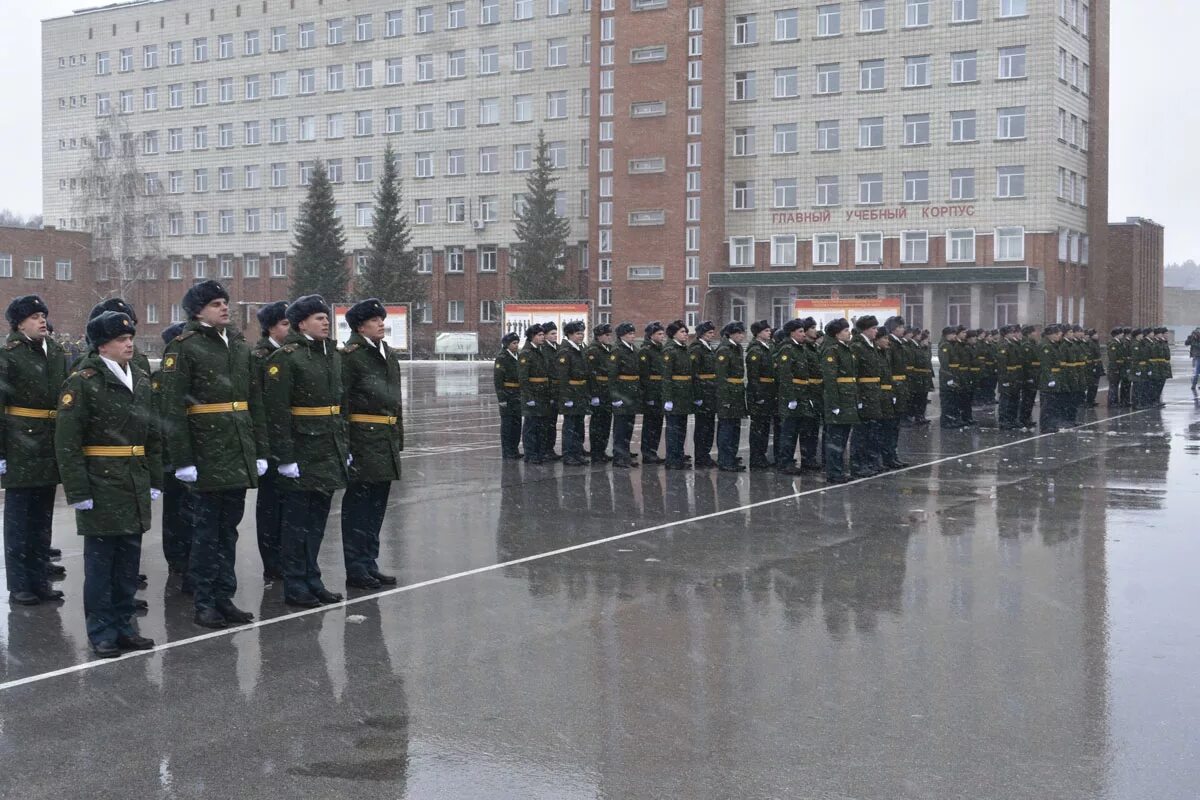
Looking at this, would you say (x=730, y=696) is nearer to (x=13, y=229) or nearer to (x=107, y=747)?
(x=107, y=747)

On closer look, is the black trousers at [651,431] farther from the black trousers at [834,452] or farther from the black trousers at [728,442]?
the black trousers at [834,452]

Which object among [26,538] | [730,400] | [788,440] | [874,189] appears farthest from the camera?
[874,189]

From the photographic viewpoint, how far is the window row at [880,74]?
59375 mm

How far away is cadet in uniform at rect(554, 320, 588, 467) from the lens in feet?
59.3

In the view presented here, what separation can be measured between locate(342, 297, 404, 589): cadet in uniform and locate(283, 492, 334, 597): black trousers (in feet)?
1.72

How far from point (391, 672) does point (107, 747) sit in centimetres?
168

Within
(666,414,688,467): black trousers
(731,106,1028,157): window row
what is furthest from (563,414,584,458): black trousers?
(731,106,1028,157): window row

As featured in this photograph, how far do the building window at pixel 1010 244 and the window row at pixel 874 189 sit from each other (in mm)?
1558

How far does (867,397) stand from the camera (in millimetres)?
16234

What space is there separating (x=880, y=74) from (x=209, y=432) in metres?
57.8

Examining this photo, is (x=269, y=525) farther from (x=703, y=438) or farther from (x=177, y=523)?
(x=703, y=438)

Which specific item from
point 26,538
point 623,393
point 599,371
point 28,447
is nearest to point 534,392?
point 599,371

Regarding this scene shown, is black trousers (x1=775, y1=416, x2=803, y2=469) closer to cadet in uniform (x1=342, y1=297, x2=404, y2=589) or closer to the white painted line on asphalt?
the white painted line on asphalt

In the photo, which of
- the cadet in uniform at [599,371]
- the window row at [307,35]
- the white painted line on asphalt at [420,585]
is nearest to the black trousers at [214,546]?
the white painted line on asphalt at [420,585]
